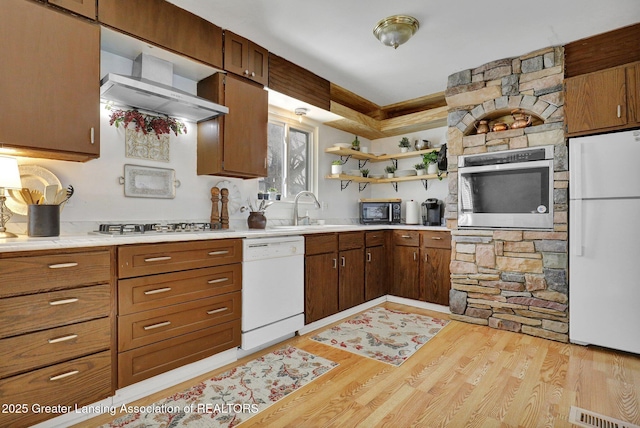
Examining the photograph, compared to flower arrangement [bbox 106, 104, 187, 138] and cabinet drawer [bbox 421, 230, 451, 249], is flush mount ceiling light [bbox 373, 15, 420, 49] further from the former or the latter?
cabinet drawer [bbox 421, 230, 451, 249]

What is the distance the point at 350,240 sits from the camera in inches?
137

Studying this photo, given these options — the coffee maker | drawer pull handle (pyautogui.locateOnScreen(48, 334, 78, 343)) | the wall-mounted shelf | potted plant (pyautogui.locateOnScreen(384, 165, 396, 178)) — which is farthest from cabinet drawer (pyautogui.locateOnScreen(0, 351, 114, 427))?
potted plant (pyautogui.locateOnScreen(384, 165, 396, 178))

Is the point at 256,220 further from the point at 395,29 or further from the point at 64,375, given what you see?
the point at 395,29

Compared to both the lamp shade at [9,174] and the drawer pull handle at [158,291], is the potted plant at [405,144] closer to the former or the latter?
the drawer pull handle at [158,291]

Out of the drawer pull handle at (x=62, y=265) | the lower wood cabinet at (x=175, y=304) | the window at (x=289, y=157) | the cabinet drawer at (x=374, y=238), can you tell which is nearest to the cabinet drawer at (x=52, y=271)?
the drawer pull handle at (x=62, y=265)

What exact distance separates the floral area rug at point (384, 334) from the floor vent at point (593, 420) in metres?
1.00

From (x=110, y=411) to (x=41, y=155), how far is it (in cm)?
153

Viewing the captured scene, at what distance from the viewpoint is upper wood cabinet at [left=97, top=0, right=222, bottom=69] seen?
2072 millimetres

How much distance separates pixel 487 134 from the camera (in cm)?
328

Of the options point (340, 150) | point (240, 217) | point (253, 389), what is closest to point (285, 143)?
point (340, 150)

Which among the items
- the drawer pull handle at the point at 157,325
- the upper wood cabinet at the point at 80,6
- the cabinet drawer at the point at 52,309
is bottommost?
the drawer pull handle at the point at 157,325

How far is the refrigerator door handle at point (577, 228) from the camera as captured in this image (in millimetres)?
2695

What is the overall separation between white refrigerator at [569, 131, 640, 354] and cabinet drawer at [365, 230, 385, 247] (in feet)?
5.90

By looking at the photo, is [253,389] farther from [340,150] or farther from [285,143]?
[340,150]
